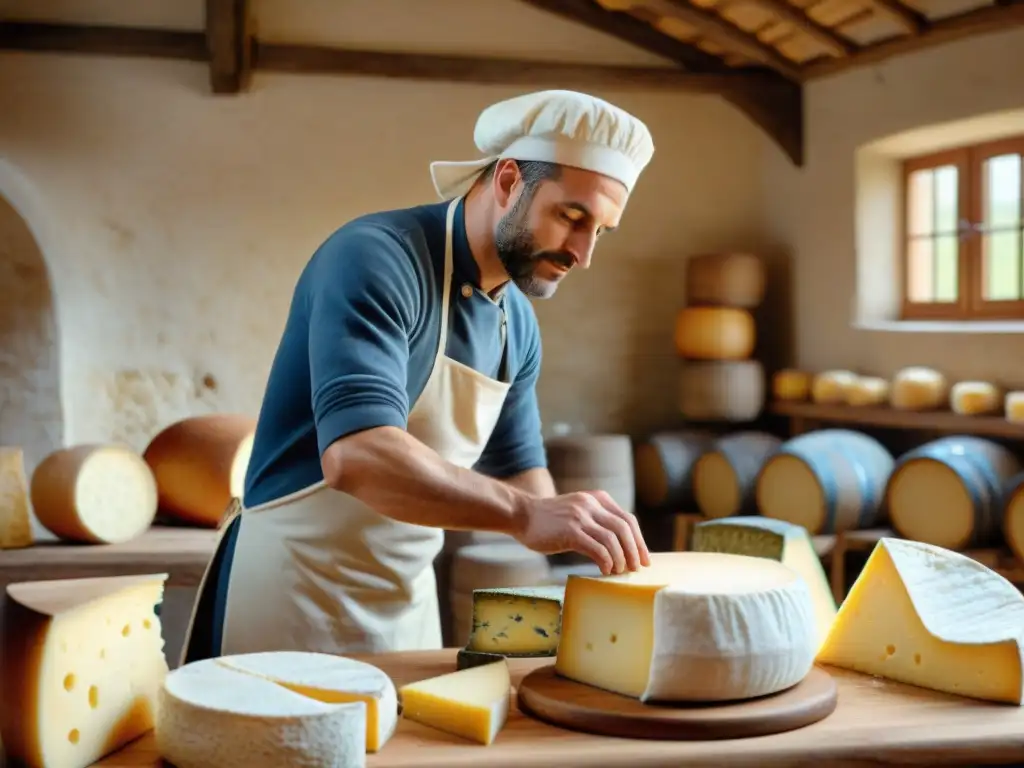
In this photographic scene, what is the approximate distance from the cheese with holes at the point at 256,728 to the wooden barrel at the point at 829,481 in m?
3.65

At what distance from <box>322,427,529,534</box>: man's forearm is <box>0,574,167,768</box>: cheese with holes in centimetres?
32

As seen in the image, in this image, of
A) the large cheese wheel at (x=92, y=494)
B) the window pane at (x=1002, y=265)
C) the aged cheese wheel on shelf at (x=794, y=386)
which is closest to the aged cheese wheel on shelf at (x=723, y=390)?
the aged cheese wheel on shelf at (x=794, y=386)

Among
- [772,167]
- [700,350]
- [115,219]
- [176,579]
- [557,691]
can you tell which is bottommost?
[176,579]

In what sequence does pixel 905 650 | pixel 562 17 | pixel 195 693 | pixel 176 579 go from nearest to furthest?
pixel 195 693
pixel 905 650
pixel 176 579
pixel 562 17

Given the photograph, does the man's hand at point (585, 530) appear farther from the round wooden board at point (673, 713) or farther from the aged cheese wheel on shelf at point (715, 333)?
the aged cheese wheel on shelf at point (715, 333)

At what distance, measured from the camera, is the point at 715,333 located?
18.5 feet

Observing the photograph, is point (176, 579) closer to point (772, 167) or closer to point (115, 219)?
point (115, 219)

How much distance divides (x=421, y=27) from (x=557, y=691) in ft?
15.5

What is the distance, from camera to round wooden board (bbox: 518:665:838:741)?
143 cm

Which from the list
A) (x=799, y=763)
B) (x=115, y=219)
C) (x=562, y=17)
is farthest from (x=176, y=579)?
(x=562, y=17)

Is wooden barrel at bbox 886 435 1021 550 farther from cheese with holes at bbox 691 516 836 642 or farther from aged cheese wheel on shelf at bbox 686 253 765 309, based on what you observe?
cheese with holes at bbox 691 516 836 642

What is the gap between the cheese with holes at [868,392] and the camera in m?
5.03

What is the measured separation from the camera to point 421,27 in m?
5.75

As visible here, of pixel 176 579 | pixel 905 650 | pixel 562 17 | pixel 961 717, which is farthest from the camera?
pixel 562 17
